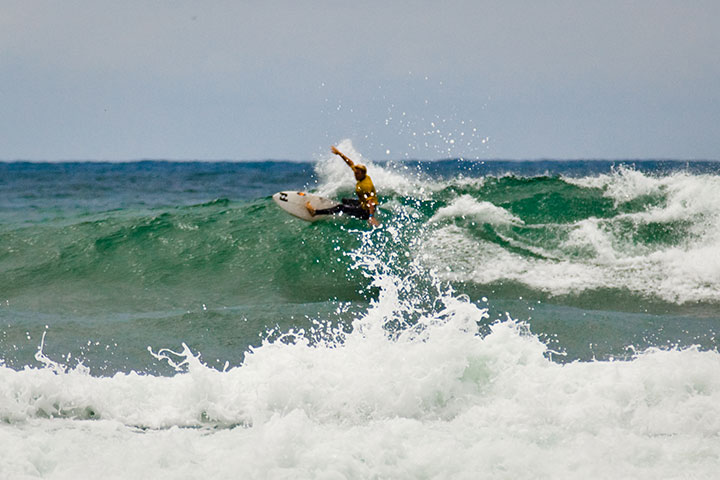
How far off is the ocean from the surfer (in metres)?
0.86

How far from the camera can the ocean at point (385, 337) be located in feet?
15.8

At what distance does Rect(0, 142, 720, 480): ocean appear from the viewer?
4.81 m

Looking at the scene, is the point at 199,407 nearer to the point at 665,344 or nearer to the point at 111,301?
the point at 665,344

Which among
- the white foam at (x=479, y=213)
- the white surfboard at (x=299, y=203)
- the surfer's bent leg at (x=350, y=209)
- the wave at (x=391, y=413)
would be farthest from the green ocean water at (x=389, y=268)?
the wave at (x=391, y=413)

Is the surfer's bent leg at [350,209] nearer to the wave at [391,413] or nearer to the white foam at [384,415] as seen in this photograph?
the white foam at [384,415]

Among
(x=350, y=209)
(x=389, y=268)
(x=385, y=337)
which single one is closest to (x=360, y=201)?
(x=350, y=209)

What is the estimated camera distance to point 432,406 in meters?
5.65

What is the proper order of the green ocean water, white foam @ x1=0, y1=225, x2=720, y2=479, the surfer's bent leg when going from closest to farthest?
white foam @ x1=0, y1=225, x2=720, y2=479, the green ocean water, the surfer's bent leg

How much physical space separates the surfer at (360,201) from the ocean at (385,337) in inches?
33.9

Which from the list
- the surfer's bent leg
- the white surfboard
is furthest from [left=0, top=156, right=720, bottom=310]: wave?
the surfer's bent leg

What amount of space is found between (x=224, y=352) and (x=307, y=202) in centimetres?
611

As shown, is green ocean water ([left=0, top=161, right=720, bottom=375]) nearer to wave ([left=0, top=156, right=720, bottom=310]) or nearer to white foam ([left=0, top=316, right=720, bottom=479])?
wave ([left=0, top=156, right=720, bottom=310])

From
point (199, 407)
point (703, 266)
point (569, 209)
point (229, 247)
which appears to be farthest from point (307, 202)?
point (199, 407)

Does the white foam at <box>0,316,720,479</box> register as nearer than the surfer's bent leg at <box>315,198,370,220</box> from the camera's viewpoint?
Yes
